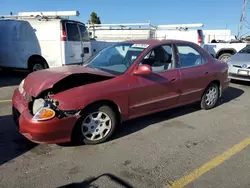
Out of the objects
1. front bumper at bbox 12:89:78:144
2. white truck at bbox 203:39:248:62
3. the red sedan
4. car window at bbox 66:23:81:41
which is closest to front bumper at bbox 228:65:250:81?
the red sedan

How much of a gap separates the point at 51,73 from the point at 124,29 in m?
11.9

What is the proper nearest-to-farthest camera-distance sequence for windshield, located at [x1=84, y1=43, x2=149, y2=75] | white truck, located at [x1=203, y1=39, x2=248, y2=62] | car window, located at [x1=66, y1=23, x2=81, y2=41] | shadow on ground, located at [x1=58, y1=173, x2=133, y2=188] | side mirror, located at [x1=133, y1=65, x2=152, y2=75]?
1. shadow on ground, located at [x1=58, y1=173, x2=133, y2=188]
2. side mirror, located at [x1=133, y1=65, x2=152, y2=75]
3. windshield, located at [x1=84, y1=43, x2=149, y2=75]
4. car window, located at [x1=66, y1=23, x2=81, y2=41]
5. white truck, located at [x1=203, y1=39, x2=248, y2=62]

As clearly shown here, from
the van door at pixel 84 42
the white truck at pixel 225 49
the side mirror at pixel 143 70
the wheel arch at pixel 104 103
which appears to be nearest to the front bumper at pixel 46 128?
the wheel arch at pixel 104 103

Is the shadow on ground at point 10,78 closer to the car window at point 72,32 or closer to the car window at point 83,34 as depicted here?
the car window at point 72,32

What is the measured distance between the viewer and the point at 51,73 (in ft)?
12.6

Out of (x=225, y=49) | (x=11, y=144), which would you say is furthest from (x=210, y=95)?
(x=225, y=49)

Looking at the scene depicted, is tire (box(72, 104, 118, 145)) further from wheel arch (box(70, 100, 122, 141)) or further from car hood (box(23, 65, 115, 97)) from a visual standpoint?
car hood (box(23, 65, 115, 97))

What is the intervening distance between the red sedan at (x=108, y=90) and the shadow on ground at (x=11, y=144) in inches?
12.2

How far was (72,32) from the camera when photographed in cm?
877

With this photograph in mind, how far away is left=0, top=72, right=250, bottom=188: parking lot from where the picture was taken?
291 centimetres

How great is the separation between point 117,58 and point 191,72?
5.00ft

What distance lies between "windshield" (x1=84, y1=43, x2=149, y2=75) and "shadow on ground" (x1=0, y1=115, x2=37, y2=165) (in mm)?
1656

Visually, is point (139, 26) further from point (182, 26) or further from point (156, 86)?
point (156, 86)

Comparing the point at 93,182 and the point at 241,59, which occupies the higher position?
the point at 241,59
